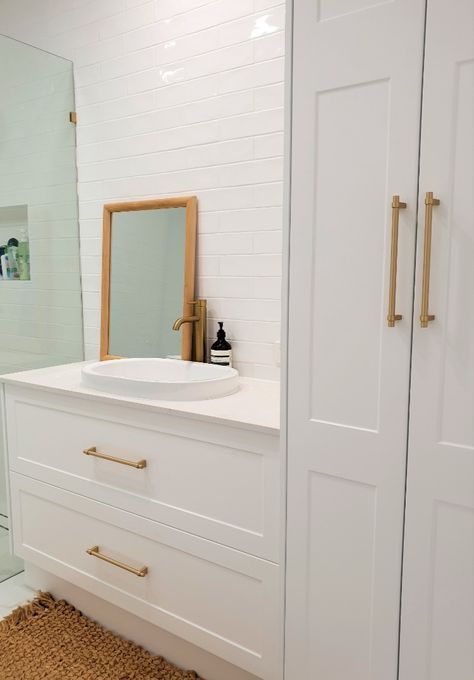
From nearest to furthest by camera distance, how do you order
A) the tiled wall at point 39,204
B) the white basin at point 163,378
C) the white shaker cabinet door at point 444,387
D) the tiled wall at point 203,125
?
the white shaker cabinet door at point 444,387 → the white basin at point 163,378 → the tiled wall at point 203,125 → the tiled wall at point 39,204

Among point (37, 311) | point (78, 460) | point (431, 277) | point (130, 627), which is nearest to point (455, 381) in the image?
point (431, 277)

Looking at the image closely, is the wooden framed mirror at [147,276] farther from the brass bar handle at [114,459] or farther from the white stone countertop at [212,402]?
the brass bar handle at [114,459]

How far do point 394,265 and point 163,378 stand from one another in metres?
1.29

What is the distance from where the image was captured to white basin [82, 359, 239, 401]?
1.78 metres

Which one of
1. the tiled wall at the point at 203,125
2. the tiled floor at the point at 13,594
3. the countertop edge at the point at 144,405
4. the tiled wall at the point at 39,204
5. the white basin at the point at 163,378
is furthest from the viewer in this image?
the tiled wall at the point at 39,204

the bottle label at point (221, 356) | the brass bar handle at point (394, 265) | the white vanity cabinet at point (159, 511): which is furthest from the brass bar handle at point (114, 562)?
the brass bar handle at point (394, 265)

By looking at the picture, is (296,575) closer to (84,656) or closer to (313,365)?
(313,365)

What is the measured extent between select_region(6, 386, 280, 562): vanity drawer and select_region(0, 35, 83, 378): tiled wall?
1.27 ft

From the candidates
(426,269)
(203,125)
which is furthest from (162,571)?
(203,125)

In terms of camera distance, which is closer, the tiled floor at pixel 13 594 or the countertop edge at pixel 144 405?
the countertop edge at pixel 144 405

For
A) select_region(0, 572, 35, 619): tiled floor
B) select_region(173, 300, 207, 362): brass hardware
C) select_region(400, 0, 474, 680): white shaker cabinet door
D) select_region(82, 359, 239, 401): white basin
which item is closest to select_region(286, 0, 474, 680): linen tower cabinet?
select_region(400, 0, 474, 680): white shaker cabinet door

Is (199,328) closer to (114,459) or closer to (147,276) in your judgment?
(147,276)

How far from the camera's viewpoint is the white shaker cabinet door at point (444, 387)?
3.62 feet

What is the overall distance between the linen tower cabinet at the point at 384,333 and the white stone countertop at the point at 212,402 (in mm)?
225
